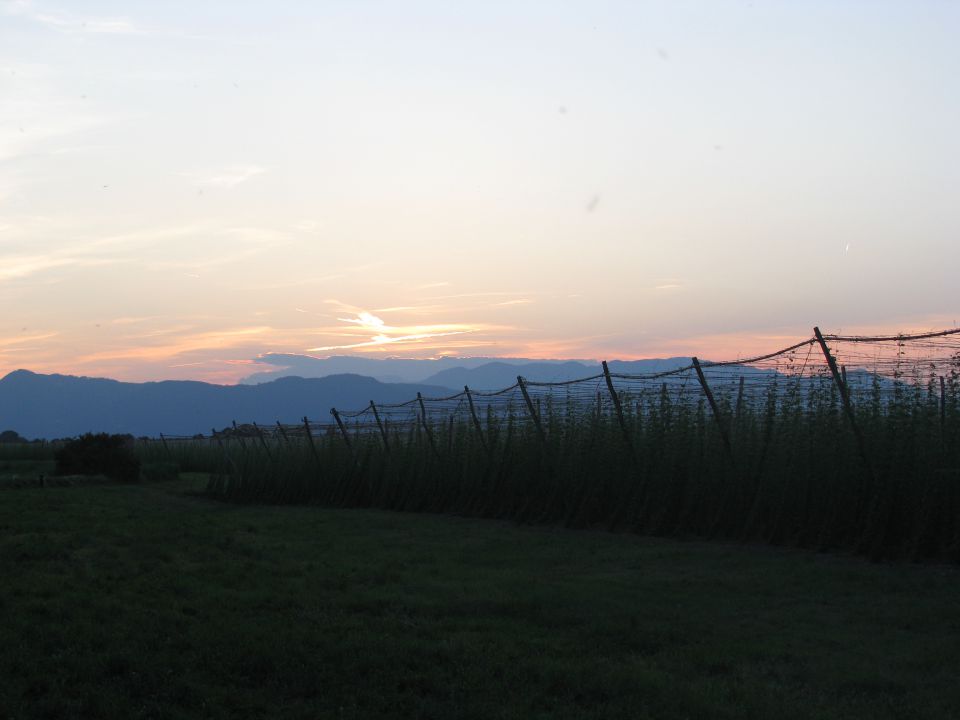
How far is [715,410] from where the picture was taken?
39.3ft

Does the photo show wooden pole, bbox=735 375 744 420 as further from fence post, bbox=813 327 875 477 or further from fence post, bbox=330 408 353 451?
fence post, bbox=330 408 353 451

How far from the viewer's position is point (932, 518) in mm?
9328

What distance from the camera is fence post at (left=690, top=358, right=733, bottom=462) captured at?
11820 millimetres

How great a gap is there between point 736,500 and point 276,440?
61.5 feet

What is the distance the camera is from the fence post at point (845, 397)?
9.91 m

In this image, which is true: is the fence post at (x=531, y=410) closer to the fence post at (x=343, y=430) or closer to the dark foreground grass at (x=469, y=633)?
the dark foreground grass at (x=469, y=633)

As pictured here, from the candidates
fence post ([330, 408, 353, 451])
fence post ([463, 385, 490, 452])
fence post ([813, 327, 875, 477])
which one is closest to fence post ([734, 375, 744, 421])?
fence post ([813, 327, 875, 477])

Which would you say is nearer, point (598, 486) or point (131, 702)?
point (131, 702)

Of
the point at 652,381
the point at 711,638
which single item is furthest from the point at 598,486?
the point at 711,638

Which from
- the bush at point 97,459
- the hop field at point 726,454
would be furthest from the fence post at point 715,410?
the bush at point 97,459

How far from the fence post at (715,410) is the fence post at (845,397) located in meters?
1.74

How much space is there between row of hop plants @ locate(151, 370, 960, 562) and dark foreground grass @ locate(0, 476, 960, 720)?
1.95ft

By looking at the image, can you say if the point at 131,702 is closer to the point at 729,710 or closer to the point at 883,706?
the point at 729,710

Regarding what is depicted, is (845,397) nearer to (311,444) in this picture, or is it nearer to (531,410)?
(531,410)
